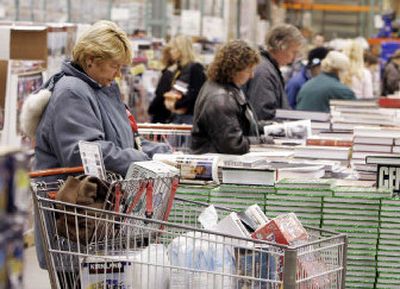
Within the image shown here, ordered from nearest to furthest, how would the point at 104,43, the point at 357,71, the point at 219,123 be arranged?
the point at 104,43 → the point at 219,123 → the point at 357,71

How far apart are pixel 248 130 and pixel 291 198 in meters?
2.54

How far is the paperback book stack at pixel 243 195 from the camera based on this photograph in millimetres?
4402

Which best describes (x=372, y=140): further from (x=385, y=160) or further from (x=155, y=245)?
(x=155, y=245)

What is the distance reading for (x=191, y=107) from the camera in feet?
34.1

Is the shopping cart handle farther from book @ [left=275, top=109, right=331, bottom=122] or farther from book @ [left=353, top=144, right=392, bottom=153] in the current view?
book @ [left=275, top=109, right=331, bottom=122]

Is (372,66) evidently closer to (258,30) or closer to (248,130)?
(258,30)

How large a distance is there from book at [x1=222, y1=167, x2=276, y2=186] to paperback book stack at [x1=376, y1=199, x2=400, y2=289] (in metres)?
0.47

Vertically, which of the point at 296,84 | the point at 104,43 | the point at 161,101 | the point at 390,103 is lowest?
the point at 161,101

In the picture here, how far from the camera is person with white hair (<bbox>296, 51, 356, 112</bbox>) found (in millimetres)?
9711

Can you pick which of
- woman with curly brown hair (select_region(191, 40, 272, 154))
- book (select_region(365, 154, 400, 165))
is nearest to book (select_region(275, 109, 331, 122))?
woman with curly brown hair (select_region(191, 40, 272, 154))

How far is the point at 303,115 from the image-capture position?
25.9 feet

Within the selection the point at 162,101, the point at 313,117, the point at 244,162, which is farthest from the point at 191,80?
the point at 244,162

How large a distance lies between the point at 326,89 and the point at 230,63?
3.07 metres

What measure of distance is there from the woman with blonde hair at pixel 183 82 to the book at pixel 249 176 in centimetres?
585
